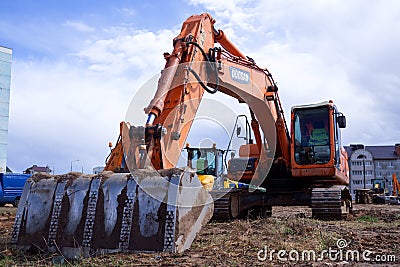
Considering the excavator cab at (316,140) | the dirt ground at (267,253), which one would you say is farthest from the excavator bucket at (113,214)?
the excavator cab at (316,140)

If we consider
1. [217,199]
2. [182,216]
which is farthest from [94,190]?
[217,199]

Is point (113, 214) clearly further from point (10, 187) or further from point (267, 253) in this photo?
point (10, 187)

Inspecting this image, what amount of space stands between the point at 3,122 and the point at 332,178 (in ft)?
110

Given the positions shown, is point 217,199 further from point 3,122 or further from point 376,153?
point 376,153

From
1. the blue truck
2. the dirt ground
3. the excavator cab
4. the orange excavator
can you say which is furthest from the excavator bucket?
the blue truck

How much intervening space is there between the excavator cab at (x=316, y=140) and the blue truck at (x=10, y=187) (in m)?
16.0

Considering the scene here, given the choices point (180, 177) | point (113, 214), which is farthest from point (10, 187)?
point (180, 177)

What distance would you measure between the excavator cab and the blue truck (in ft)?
52.4

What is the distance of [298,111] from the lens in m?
10.4

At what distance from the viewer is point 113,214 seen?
492 cm

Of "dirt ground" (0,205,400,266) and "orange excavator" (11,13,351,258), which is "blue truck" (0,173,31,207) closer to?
"orange excavator" (11,13,351,258)

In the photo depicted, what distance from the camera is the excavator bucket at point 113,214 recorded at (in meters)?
4.77

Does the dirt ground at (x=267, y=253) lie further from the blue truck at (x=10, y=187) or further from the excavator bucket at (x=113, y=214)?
the blue truck at (x=10, y=187)

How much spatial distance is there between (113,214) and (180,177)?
804 millimetres
